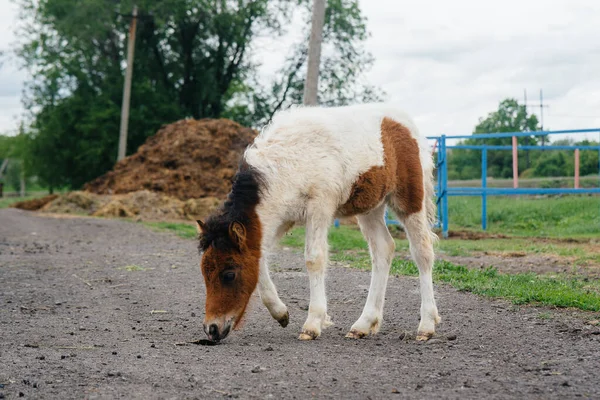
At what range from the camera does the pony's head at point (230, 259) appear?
5680 mm

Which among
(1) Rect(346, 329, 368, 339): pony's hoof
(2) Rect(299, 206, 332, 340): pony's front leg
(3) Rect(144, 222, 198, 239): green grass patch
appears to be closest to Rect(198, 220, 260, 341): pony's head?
(2) Rect(299, 206, 332, 340): pony's front leg

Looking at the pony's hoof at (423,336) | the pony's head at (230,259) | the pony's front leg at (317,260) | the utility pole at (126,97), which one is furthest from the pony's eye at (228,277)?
the utility pole at (126,97)

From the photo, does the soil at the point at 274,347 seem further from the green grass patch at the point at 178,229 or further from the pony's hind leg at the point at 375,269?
the green grass patch at the point at 178,229

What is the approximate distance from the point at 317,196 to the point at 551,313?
9.13 ft

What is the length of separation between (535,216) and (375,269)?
45.2ft

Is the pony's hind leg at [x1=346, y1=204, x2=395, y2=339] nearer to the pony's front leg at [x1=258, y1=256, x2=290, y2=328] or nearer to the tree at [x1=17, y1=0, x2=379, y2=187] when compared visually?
the pony's front leg at [x1=258, y1=256, x2=290, y2=328]

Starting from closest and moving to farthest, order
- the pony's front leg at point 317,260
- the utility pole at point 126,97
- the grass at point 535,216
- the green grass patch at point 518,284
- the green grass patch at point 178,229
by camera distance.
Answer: the pony's front leg at point 317,260 < the green grass patch at point 518,284 < the green grass patch at point 178,229 < the grass at point 535,216 < the utility pole at point 126,97

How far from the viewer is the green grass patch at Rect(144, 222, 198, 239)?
54.3ft

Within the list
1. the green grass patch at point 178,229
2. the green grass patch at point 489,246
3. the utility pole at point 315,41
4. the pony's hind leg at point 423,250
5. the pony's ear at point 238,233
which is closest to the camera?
the pony's ear at point 238,233

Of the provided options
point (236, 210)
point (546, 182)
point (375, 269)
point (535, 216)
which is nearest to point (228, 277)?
point (236, 210)

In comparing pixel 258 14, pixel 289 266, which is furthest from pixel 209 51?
pixel 289 266

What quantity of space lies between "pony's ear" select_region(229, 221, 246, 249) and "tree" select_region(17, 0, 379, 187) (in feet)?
104

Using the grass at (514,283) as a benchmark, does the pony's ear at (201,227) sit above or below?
above

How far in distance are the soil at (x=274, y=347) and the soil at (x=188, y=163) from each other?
15927 millimetres
